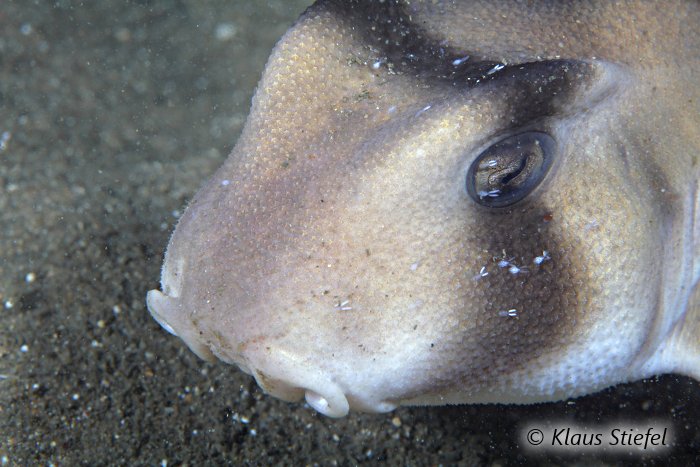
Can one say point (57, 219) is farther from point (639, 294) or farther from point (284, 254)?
point (639, 294)

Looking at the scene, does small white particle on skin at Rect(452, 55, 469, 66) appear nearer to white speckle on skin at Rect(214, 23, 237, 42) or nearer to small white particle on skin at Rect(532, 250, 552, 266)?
small white particle on skin at Rect(532, 250, 552, 266)

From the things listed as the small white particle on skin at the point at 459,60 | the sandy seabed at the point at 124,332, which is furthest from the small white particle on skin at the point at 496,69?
the sandy seabed at the point at 124,332

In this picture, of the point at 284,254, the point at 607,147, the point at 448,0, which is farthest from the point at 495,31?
the point at 284,254

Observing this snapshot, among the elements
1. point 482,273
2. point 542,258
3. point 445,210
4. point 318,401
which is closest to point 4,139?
point 318,401

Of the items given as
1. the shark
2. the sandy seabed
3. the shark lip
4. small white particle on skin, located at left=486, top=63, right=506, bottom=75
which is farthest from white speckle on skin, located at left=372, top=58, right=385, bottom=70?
the sandy seabed

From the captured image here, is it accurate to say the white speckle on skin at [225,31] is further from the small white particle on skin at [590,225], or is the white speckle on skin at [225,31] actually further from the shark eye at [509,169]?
the small white particle on skin at [590,225]

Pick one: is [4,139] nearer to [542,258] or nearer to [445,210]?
[445,210]
